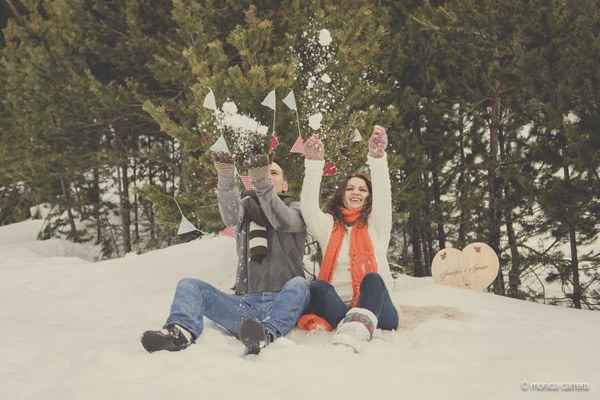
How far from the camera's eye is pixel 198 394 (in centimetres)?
186

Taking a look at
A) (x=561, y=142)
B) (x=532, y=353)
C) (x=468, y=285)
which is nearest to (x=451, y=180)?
(x=561, y=142)

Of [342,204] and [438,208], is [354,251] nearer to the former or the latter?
[342,204]

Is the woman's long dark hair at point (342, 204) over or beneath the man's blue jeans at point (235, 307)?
over

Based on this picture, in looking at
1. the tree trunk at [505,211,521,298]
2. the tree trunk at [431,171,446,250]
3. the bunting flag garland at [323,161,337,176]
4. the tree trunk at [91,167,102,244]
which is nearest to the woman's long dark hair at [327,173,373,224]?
the bunting flag garland at [323,161,337,176]

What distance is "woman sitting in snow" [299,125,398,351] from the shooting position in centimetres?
300

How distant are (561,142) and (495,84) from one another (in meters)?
2.42

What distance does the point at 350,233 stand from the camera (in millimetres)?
3219

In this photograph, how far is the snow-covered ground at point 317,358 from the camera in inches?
75.8

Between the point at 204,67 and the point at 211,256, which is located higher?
the point at 204,67

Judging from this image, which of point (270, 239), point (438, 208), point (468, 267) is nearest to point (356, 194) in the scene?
point (270, 239)

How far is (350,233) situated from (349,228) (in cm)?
5

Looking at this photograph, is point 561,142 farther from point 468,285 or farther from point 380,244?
point 380,244

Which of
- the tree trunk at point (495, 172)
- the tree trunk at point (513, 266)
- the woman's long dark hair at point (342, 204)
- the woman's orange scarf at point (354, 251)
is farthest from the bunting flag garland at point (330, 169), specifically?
the tree trunk at point (495, 172)

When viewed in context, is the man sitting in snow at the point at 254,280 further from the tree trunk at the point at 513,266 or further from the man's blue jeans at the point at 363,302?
the tree trunk at the point at 513,266
